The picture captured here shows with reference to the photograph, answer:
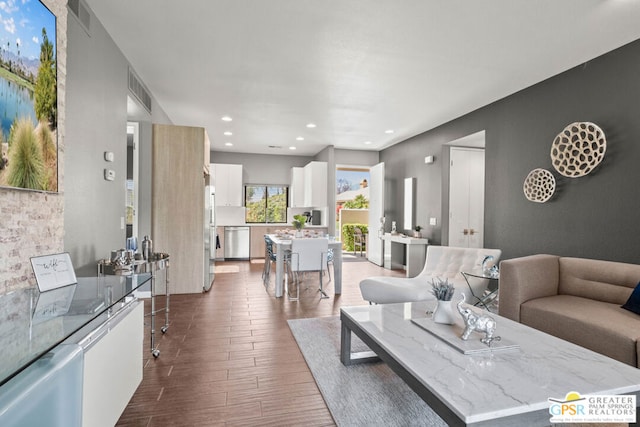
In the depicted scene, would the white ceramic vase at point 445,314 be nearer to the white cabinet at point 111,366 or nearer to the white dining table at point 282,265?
the white cabinet at point 111,366

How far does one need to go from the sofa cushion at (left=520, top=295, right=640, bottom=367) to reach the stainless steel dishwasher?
6.50 metres

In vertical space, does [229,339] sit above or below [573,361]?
below

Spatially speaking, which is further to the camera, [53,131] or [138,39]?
[138,39]

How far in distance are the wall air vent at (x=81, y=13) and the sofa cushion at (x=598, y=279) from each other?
4782mm

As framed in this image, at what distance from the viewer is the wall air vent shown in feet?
7.69

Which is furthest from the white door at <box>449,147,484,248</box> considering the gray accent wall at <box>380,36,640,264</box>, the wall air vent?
the wall air vent

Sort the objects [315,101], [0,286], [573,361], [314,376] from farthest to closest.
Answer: [315,101], [314,376], [573,361], [0,286]

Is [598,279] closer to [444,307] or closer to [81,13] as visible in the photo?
[444,307]

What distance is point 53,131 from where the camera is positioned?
6.34 ft

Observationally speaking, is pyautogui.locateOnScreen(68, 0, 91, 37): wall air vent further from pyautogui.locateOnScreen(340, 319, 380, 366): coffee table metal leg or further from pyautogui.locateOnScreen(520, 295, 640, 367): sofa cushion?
pyautogui.locateOnScreen(520, 295, 640, 367): sofa cushion

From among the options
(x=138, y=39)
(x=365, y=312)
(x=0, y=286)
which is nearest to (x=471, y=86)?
(x=365, y=312)

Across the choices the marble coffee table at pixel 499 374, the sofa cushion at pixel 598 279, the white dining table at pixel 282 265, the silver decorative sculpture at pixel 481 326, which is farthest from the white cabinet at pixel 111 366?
the sofa cushion at pixel 598 279

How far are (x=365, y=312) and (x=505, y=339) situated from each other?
3.13ft

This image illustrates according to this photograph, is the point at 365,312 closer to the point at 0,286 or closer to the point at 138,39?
the point at 0,286
